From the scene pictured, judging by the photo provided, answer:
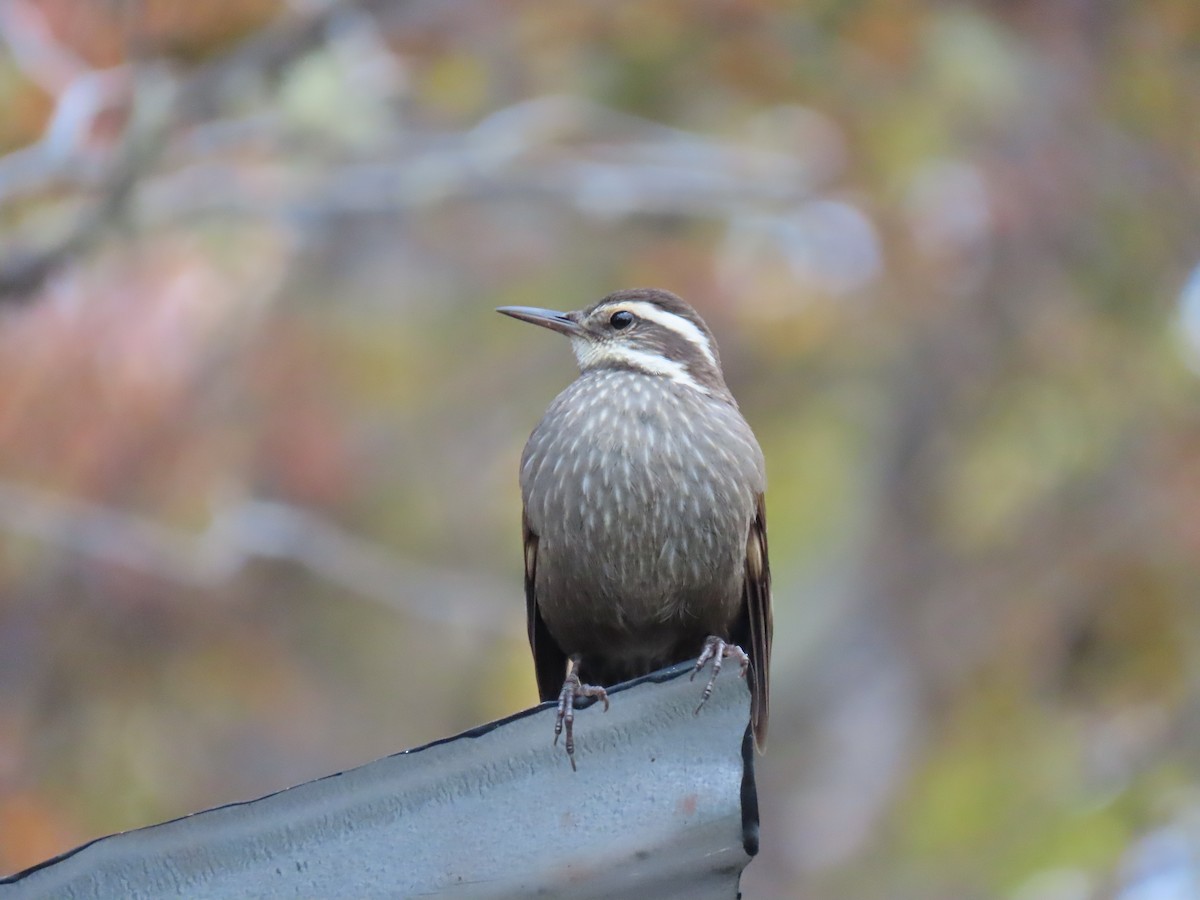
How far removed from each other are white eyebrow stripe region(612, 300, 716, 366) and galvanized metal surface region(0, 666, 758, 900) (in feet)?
7.71

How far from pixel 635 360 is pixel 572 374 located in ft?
24.4

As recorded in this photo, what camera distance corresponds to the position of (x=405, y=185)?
788 centimetres

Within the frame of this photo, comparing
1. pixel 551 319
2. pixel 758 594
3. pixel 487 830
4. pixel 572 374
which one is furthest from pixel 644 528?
pixel 572 374

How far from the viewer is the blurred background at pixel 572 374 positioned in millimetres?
6973

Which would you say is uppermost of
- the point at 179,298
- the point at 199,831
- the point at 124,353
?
the point at 179,298

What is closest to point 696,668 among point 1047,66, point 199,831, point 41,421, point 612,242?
point 199,831

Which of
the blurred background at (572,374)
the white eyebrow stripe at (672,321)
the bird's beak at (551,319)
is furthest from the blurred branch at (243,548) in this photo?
the white eyebrow stripe at (672,321)

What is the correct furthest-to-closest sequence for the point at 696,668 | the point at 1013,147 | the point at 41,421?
the point at 1013,147 < the point at 41,421 < the point at 696,668

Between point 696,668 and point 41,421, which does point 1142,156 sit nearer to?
point 41,421

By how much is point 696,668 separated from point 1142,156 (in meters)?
6.18

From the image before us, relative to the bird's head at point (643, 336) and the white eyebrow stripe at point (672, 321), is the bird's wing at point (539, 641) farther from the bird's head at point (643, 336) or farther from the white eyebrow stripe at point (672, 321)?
the white eyebrow stripe at point (672, 321)

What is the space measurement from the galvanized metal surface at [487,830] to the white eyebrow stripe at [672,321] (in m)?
2.35

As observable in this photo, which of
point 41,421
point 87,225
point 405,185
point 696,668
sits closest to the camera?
point 696,668

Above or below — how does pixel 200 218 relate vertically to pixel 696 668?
above
